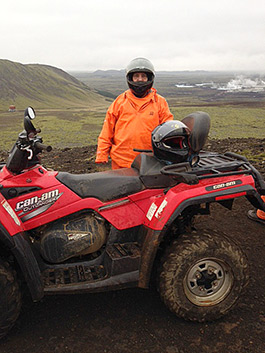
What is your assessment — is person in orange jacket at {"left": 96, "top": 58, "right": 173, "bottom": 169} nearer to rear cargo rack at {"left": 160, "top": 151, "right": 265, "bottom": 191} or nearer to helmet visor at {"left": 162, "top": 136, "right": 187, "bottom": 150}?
rear cargo rack at {"left": 160, "top": 151, "right": 265, "bottom": 191}

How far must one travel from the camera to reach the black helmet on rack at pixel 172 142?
3.56 m

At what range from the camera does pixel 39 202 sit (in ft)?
11.0

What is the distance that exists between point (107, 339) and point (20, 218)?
1430 millimetres

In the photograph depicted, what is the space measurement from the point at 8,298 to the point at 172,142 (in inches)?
87.8

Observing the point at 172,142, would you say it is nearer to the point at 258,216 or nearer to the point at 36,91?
the point at 258,216

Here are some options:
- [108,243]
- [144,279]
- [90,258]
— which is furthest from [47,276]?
[144,279]

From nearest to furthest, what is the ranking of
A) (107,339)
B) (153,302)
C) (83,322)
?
(107,339) < (83,322) < (153,302)

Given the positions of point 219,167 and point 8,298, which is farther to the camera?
point 219,167

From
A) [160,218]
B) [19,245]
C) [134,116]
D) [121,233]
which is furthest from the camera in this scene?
[134,116]

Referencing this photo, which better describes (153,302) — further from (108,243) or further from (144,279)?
(108,243)

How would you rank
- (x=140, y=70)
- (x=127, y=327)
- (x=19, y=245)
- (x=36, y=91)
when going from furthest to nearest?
(x=36, y=91)
(x=140, y=70)
(x=127, y=327)
(x=19, y=245)

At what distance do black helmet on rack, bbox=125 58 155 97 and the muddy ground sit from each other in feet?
8.66

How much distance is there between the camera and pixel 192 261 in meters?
3.35

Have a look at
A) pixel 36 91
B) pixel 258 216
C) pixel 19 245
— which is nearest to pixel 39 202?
pixel 19 245
